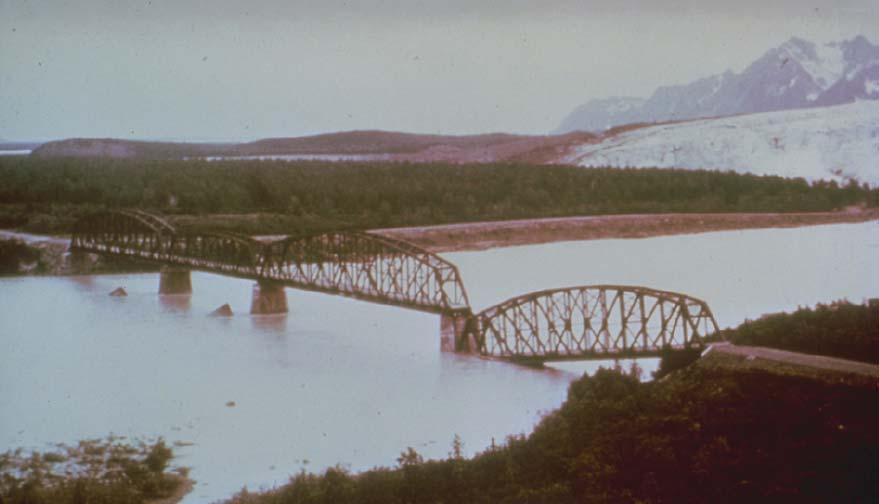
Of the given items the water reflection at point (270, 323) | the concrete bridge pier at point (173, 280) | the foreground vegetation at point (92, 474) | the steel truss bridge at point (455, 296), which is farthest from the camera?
the concrete bridge pier at point (173, 280)

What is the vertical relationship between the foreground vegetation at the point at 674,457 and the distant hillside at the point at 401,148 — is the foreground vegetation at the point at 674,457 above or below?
below

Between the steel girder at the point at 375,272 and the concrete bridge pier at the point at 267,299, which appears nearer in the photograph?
the steel girder at the point at 375,272

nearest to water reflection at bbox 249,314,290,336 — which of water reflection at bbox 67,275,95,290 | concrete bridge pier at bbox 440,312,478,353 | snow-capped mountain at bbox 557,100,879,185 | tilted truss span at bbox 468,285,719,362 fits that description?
concrete bridge pier at bbox 440,312,478,353

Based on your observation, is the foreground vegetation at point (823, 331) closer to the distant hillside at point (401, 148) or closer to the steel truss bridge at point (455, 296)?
the steel truss bridge at point (455, 296)

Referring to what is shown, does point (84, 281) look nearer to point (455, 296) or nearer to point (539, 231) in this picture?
point (539, 231)

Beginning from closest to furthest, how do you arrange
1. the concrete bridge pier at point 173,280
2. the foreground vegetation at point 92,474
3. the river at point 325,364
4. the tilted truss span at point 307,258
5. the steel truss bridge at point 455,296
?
the foreground vegetation at point 92,474, the river at point 325,364, the steel truss bridge at point 455,296, the tilted truss span at point 307,258, the concrete bridge pier at point 173,280

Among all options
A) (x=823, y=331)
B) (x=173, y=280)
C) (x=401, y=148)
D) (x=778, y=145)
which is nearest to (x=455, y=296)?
(x=823, y=331)

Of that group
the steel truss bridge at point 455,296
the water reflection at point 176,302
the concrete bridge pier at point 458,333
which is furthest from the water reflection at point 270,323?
the concrete bridge pier at point 458,333
